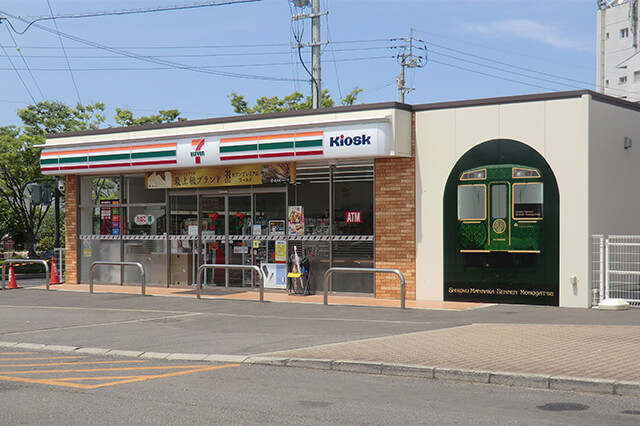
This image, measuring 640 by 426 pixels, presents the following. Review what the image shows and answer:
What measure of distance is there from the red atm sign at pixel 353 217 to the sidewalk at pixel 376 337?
1.77 metres

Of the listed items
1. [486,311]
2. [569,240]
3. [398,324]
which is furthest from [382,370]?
[569,240]

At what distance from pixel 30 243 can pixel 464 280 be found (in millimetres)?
24123

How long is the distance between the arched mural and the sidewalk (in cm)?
64

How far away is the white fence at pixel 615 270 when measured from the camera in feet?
48.5

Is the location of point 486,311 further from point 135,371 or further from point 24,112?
point 24,112

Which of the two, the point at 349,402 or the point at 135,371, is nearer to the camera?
the point at 349,402

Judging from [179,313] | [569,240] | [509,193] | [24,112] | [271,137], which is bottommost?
[179,313]

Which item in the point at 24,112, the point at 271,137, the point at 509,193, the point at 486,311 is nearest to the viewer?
the point at 486,311

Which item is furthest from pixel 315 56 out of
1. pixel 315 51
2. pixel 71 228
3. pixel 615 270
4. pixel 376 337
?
pixel 376 337

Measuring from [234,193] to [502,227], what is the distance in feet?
23.0

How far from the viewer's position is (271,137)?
58.8ft

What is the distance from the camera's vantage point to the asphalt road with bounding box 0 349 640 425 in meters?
6.41

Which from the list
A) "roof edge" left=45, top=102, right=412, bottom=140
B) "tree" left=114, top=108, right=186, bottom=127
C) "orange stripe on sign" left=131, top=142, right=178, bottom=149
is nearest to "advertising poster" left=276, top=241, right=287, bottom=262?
"roof edge" left=45, top=102, right=412, bottom=140

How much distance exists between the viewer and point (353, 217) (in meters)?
17.9
